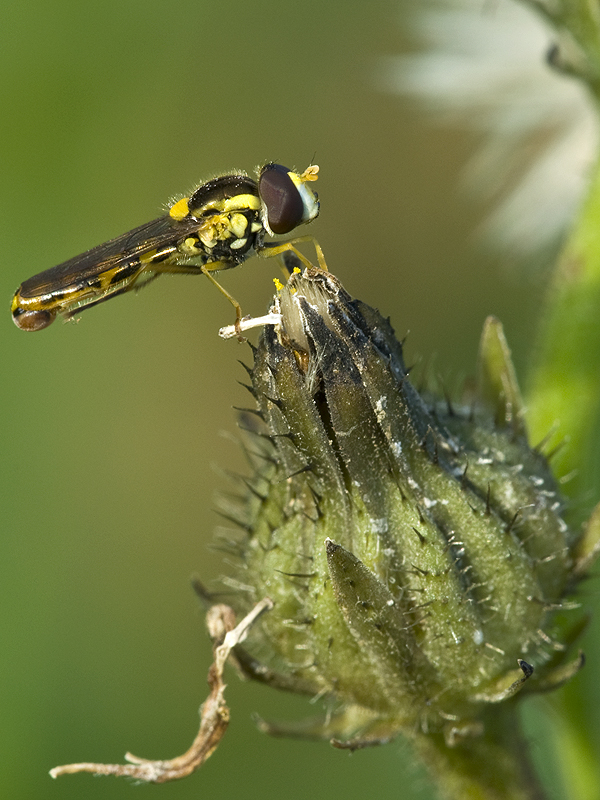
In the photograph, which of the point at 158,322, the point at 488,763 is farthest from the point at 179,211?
the point at 158,322

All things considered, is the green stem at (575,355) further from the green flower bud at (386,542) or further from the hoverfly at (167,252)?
the hoverfly at (167,252)

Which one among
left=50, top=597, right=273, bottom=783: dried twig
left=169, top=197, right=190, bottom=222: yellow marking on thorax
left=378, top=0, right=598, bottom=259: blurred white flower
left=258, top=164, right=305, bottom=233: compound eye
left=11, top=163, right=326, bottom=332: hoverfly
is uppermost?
left=378, top=0, right=598, bottom=259: blurred white flower

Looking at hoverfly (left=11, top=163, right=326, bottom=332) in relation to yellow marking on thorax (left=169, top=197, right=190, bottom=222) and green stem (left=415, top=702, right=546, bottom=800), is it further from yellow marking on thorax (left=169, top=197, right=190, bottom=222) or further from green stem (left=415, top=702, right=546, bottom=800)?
green stem (left=415, top=702, right=546, bottom=800)

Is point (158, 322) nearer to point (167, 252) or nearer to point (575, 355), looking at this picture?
point (167, 252)

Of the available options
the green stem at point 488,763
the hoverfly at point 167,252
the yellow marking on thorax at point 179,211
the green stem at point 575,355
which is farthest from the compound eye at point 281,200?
the green stem at point 488,763

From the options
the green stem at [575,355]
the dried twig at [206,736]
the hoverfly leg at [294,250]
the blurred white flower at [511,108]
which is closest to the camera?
the dried twig at [206,736]

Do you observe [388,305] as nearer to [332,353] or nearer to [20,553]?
[20,553]

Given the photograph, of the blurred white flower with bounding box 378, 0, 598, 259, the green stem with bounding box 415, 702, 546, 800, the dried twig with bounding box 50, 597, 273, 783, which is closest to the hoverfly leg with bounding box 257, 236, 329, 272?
the dried twig with bounding box 50, 597, 273, 783
